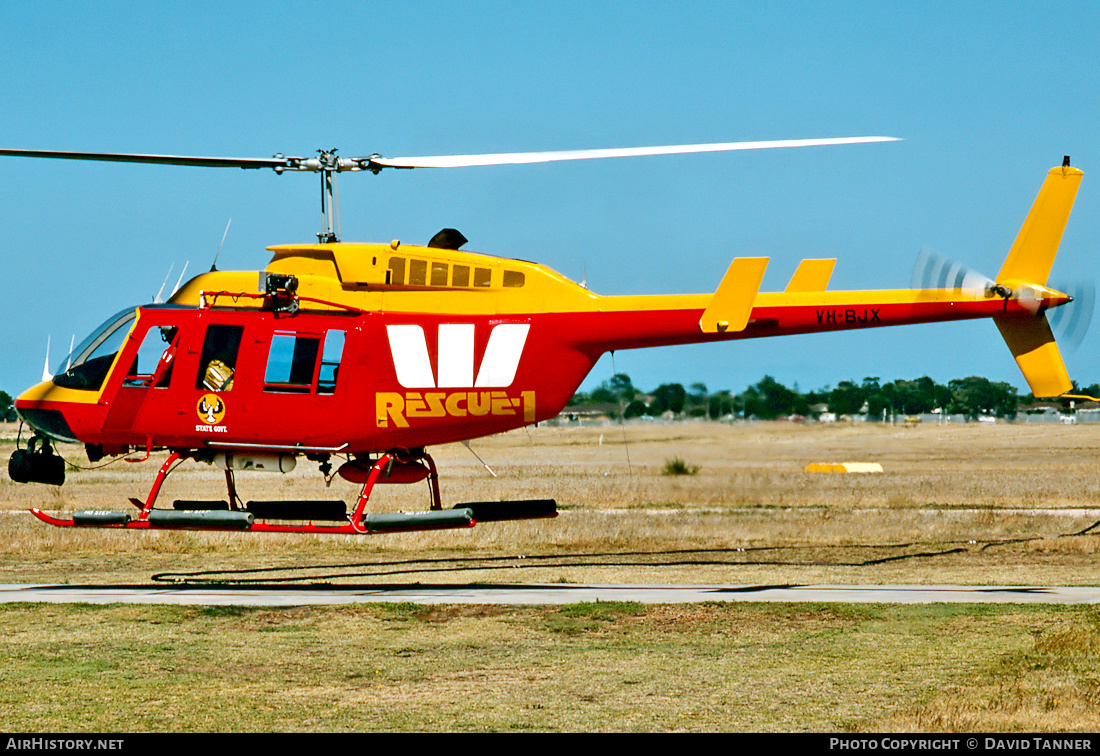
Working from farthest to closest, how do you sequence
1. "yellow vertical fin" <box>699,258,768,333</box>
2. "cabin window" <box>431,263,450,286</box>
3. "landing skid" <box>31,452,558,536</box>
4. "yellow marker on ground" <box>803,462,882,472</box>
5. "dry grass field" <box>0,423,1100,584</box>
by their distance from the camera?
1. "yellow marker on ground" <box>803,462,882,472</box>
2. "dry grass field" <box>0,423,1100,584</box>
3. "cabin window" <box>431,263,450,286</box>
4. "yellow vertical fin" <box>699,258,768,333</box>
5. "landing skid" <box>31,452,558,536</box>

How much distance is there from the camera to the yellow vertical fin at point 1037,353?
63.8 ft

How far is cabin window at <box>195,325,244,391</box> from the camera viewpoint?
18484 mm

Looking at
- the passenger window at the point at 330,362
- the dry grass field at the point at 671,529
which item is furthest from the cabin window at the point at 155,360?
the dry grass field at the point at 671,529

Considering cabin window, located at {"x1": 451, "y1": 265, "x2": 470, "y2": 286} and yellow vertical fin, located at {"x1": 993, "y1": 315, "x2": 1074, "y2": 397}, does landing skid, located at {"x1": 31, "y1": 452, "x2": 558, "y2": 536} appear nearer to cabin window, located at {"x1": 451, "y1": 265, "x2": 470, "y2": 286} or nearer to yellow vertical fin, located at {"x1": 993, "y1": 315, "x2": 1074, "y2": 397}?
cabin window, located at {"x1": 451, "y1": 265, "x2": 470, "y2": 286}

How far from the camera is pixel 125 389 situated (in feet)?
61.5

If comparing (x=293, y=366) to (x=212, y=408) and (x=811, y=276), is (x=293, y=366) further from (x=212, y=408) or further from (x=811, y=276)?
(x=811, y=276)

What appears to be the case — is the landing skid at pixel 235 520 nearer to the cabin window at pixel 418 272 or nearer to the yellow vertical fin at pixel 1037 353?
the cabin window at pixel 418 272

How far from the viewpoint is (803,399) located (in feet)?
116

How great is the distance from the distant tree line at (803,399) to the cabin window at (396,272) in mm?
5396

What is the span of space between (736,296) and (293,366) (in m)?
6.93

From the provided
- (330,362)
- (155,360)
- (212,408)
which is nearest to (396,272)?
(330,362)

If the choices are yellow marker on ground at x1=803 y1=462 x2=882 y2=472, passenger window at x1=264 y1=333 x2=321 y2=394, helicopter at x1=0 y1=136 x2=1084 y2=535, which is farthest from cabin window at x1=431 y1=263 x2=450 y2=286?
yellow marker on ground at x1=803 y1=462 x2=882 y2=472

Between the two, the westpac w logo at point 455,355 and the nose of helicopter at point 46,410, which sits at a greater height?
the westpac w logo at point 455,355

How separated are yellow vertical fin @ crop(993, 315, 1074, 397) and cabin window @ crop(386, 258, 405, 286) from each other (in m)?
9.65
